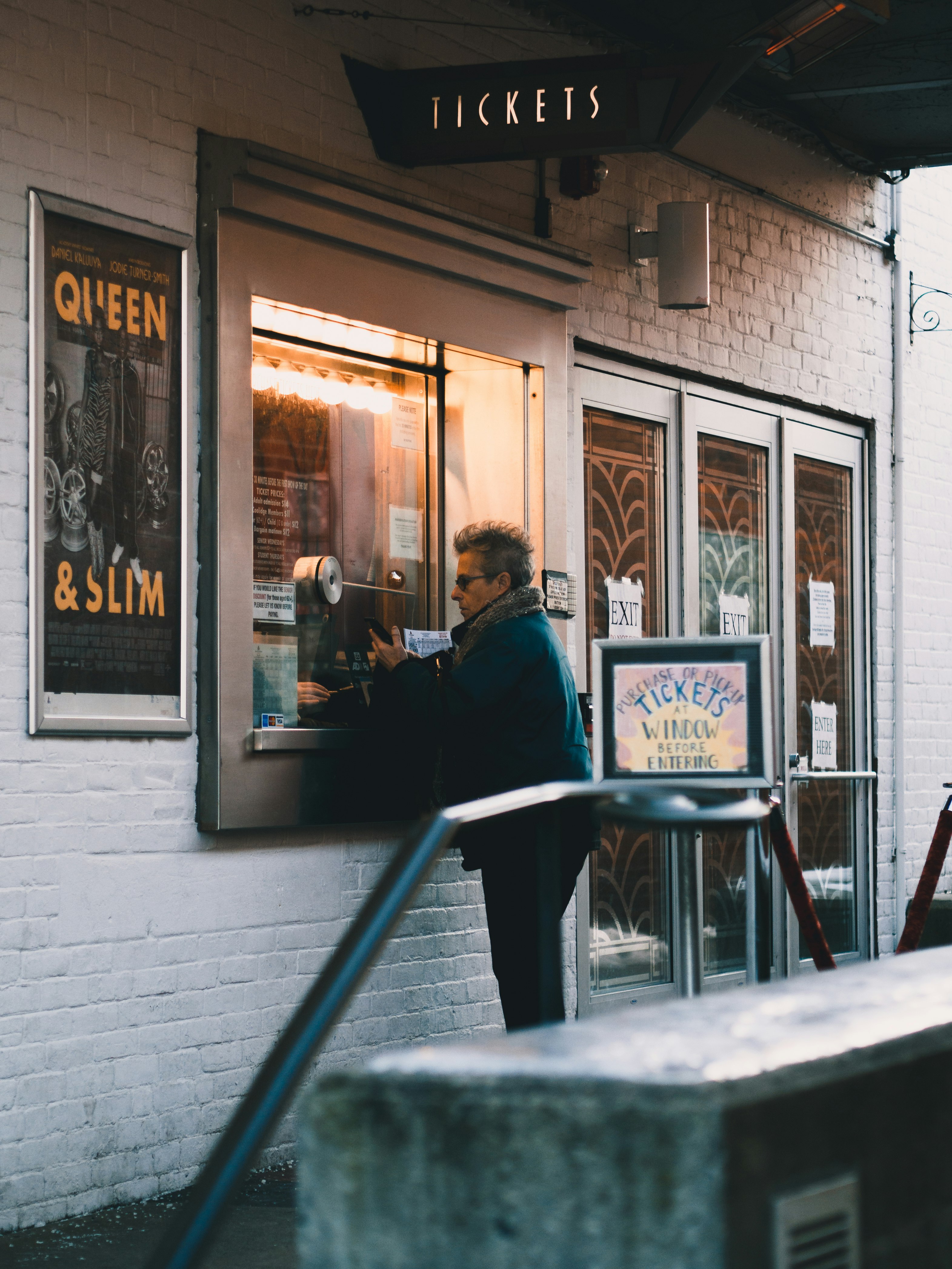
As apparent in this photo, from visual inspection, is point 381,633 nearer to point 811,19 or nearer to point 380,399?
point 380,399

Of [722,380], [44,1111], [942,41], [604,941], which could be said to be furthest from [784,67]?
[44,1111]

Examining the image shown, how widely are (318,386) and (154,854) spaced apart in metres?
1.74

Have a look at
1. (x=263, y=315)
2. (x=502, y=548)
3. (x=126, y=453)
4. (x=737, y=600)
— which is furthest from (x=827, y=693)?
(x=126, y=453)

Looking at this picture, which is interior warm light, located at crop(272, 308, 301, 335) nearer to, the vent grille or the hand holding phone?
the hand holding phone

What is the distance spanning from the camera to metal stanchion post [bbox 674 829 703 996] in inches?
147

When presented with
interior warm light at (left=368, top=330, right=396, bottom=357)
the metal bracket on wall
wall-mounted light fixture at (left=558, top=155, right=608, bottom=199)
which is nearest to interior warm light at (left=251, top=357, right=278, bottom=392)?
interior warm light at (left=368, top=330, right=396, bottom=357)

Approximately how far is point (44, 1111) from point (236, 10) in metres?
3.27

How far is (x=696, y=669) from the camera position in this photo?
483 centimetres

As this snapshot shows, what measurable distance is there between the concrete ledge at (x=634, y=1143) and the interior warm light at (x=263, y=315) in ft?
11.4

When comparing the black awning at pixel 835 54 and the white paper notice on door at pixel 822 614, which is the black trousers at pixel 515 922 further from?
the white paper notice on door at pixel 822 614

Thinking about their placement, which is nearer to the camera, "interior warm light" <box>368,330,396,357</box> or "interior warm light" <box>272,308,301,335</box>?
"interior warm light" <box>272,308,301,335</box>

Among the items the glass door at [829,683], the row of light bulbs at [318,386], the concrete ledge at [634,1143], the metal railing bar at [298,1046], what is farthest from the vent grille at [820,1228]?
the glass door at [829,683]

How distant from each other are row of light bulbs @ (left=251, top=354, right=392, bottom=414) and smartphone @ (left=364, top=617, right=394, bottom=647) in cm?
→ 78

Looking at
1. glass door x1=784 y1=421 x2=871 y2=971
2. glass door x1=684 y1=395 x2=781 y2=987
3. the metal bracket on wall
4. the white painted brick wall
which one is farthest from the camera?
the metal bracket on wall
